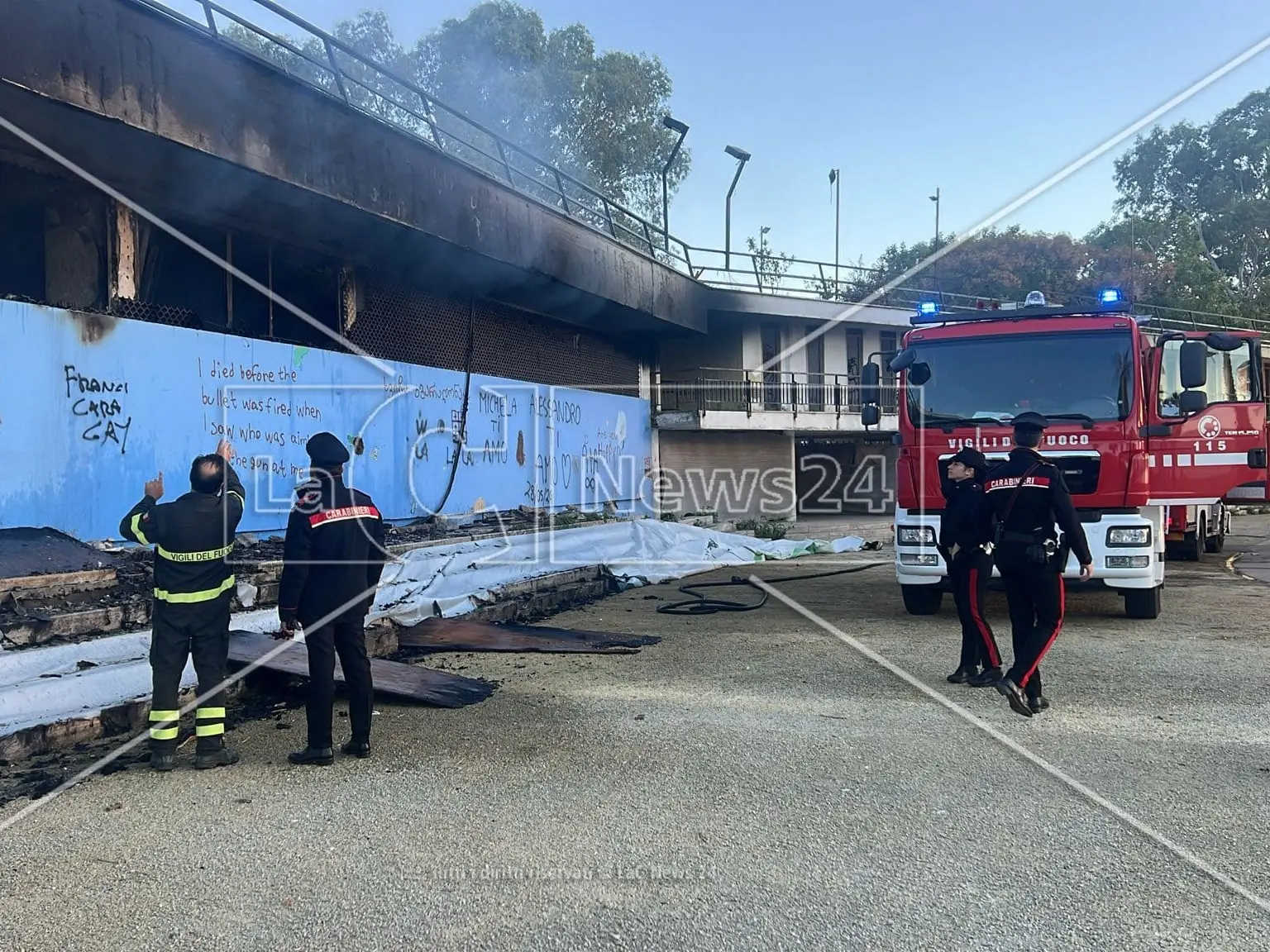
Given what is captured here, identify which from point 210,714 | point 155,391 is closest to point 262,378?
point 155,391

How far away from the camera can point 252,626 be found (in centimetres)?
765

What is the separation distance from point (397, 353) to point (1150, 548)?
10.2 meters

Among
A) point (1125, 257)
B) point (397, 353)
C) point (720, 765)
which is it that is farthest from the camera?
point (1125, 257)

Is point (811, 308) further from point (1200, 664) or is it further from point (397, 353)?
point (1200, 664)

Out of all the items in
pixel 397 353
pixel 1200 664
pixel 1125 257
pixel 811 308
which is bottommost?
pixel 1200 664

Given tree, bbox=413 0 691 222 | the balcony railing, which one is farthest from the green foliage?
tree, bbox=413 0 691 222

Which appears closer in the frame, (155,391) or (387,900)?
(387,900)

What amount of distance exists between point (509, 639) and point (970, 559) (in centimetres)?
399

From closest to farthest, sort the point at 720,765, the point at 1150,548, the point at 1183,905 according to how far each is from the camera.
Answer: the point at 1183,905
the point at 720,765
the point at 1150,548

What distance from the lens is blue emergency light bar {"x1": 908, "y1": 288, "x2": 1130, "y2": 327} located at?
9477 mm

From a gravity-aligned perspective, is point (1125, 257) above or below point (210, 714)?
above

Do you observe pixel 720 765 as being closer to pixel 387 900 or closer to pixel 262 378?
pixel 387 900

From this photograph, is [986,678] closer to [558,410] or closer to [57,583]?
[57,583]

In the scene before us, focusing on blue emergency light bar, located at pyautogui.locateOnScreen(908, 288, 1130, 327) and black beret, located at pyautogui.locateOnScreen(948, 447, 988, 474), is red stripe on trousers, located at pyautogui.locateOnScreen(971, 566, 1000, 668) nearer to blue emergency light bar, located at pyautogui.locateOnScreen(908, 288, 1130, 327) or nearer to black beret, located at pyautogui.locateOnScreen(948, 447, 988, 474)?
black beret, located at pyautogui.locateOnScreen(948, 447, 988, 474)
